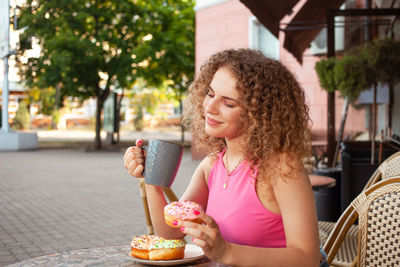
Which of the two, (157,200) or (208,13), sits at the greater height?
(208,13)

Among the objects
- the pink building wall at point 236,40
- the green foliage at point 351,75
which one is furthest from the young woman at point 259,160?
the pink building wall at point 236,40

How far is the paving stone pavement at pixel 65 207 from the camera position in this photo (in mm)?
5180

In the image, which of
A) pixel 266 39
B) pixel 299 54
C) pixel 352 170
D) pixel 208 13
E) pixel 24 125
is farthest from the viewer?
pixel 24 125

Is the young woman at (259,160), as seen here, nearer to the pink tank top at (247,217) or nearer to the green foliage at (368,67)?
the pink tank top at (247,217)

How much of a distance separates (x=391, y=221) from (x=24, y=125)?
108 ft

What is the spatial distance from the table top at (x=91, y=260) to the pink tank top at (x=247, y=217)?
14 centimetres

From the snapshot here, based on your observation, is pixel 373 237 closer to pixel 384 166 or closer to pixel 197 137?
pixel 197 137

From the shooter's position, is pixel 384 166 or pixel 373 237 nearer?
pixel 373 237

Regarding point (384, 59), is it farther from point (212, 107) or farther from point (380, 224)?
point (212, 107)

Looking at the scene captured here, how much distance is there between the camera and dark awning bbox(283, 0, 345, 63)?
7027mm

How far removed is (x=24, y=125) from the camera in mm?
32438

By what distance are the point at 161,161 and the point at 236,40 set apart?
1245 centimetres

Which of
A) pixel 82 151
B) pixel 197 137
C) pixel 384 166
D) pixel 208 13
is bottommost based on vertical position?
pixel 82 151

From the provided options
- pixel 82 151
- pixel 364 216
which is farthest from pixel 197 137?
pixel 82 151
